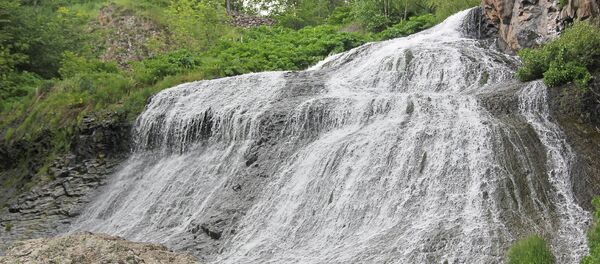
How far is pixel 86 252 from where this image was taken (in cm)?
1048

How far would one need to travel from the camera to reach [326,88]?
18.6 meters

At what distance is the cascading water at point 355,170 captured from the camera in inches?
423

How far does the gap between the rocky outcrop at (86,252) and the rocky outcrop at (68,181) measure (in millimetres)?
6347

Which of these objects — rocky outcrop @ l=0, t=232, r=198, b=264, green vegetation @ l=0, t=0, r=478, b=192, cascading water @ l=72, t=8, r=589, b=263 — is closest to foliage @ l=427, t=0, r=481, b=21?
green vegetation @ l=0, t=0, r=478, b=192

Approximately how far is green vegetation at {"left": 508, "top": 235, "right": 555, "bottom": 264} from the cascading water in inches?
13.2

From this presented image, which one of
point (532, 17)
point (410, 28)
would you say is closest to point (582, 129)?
point (532, 17)

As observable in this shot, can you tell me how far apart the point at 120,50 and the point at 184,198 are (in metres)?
22.3

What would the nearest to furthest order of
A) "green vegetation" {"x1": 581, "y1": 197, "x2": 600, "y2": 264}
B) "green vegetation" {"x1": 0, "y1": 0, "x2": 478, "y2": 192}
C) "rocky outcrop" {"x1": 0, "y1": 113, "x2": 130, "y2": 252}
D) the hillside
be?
"green vegetation" {"x1": 581, "y1": 197, "x2": 600, "y2": 264} < the hillside < "rocky outcrop" {"x1": 0, "y1": 113, "x2": 130, "y2": 252} < "green vegetation" {"x1": 0, "y1": 0, "x2": 478, "y2": 192}

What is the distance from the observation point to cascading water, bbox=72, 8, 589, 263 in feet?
35.3

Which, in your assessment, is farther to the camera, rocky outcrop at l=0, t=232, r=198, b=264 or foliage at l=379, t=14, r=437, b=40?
foliage at l=379, t=14, r=437, b=40

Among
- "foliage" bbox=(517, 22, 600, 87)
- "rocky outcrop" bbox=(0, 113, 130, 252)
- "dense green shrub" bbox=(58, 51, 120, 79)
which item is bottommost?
"rocky outcrop" bbox=(0, 113, 130, 252)

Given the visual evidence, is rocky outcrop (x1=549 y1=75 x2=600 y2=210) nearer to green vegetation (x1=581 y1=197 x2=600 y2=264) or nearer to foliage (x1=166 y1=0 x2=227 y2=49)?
green vegetation (x1=581 y1=197 x2=600 y2=264)

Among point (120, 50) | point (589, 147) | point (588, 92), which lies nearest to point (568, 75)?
point (588, 92)

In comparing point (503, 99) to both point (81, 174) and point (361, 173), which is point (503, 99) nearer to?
point (361, 173)
